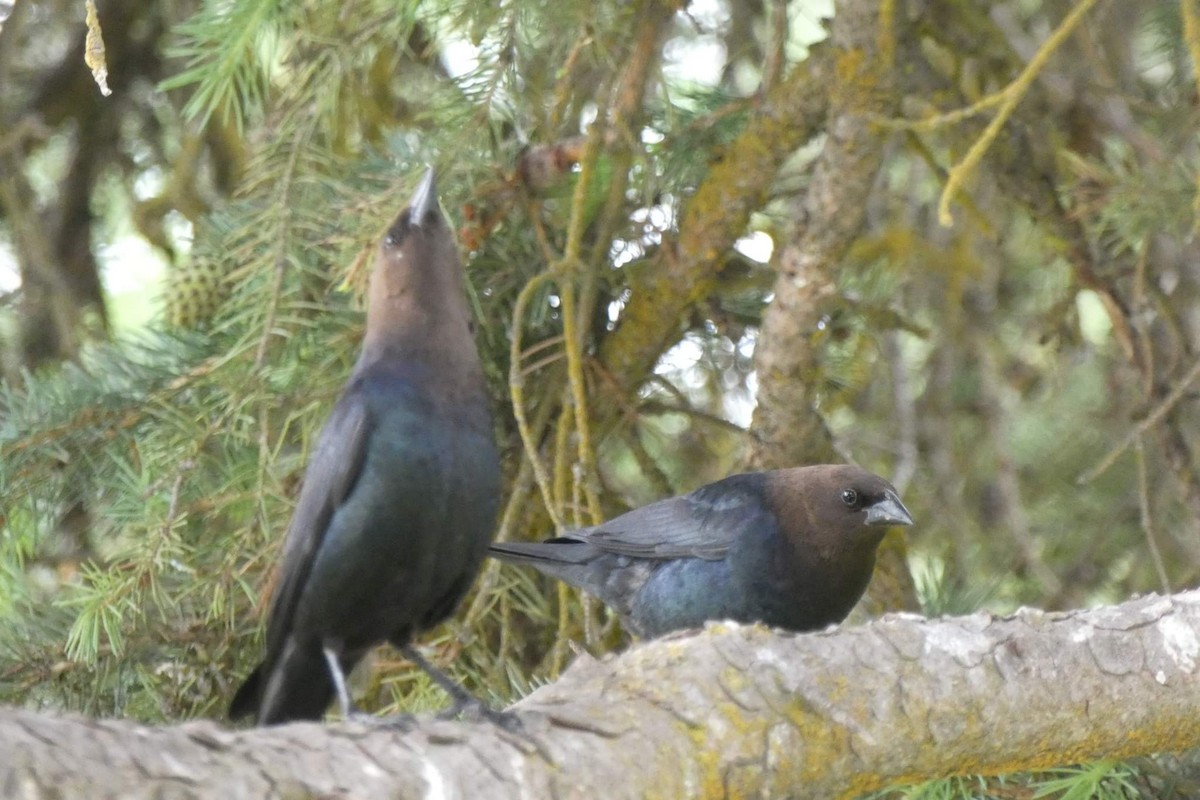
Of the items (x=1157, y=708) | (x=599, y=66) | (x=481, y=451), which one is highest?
(x=599, y=66)

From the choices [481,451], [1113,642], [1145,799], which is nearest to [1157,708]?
[1113,642]

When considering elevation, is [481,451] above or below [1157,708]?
above

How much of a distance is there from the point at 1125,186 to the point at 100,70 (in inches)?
91.3

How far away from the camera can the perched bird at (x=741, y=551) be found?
11.6 feet

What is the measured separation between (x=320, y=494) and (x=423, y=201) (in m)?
0.63

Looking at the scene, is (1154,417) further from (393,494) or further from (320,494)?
(320,494)

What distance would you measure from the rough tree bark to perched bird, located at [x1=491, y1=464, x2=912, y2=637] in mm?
946

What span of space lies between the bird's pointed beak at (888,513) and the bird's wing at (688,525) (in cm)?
22

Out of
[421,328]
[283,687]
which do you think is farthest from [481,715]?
[421,328]

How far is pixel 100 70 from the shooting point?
225cm

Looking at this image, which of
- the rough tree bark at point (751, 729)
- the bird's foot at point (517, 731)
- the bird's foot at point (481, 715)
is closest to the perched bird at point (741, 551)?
the bird's foot at point (481, 715)

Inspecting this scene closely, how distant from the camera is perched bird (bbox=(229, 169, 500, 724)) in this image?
3.04 metres

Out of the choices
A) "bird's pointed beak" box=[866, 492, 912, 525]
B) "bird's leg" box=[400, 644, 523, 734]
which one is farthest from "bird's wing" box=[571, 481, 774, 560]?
"bird's leg" box=[400, 644, 523, 734]

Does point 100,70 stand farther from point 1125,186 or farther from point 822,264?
point 1125,186
